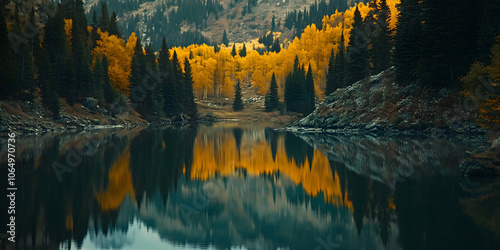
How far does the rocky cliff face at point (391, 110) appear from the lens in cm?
5675

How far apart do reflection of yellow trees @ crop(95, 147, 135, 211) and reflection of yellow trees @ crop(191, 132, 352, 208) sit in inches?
194

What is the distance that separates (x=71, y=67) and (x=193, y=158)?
182 feet

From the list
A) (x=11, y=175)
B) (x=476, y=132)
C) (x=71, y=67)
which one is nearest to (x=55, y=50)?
(x=71, y=67)

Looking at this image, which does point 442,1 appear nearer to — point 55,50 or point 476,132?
point 476,132

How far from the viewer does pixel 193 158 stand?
4066cm

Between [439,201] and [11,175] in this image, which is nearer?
[439,201]

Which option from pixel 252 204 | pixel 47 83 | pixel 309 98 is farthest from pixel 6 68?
pixel 309 98

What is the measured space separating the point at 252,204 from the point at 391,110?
51.5m

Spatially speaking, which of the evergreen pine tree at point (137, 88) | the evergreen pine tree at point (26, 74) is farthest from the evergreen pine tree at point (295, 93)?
the evergreen pine tree at point (26, 74)

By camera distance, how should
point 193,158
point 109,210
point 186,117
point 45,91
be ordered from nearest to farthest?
point 109,210 < point 193,158 < point 45,91 < point 186,117

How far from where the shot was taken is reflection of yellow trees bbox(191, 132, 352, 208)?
84.2 feet

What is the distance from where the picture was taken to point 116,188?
Answer: 24359 millimetres

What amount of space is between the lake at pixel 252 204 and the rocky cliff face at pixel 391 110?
22326 millimetres

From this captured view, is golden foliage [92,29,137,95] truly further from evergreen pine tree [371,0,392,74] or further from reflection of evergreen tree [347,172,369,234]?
reflection of evergreen tree [347,172,369,234]
